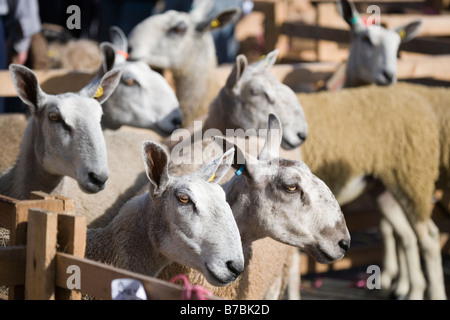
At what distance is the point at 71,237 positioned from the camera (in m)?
2.18

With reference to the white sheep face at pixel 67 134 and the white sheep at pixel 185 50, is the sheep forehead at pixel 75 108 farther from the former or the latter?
the white sheep at pixel 185 50

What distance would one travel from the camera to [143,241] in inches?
111

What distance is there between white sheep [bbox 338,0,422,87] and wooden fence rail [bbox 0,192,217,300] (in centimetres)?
393

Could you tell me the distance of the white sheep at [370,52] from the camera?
5699 millimetres

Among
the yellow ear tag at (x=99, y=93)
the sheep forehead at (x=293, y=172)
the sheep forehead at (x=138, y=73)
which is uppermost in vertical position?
the yellow ear tag at (x=99, y=93)

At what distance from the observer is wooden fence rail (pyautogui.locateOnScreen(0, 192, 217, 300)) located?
2.13 metres

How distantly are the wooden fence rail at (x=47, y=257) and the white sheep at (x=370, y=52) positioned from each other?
3930 millimetres

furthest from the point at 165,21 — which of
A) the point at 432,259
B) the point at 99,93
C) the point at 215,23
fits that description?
the point at 432,259

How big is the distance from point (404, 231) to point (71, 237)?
3877 millimetres

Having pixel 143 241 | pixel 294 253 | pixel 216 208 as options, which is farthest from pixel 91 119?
pixel 294 253

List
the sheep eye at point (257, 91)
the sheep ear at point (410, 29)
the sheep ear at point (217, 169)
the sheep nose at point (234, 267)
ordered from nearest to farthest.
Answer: the sheep nose at point (234, 267)
the sheep ear at point (217, 169)
the sheep eye at point (257, 91)
the sheep ear at point (410, 29)

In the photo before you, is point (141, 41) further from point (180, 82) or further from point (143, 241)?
point (143, 241)

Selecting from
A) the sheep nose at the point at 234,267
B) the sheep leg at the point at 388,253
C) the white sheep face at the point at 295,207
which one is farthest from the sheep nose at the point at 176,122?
the sheep leg at the point at 388,253

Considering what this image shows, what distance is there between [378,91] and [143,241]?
10.0 ft
